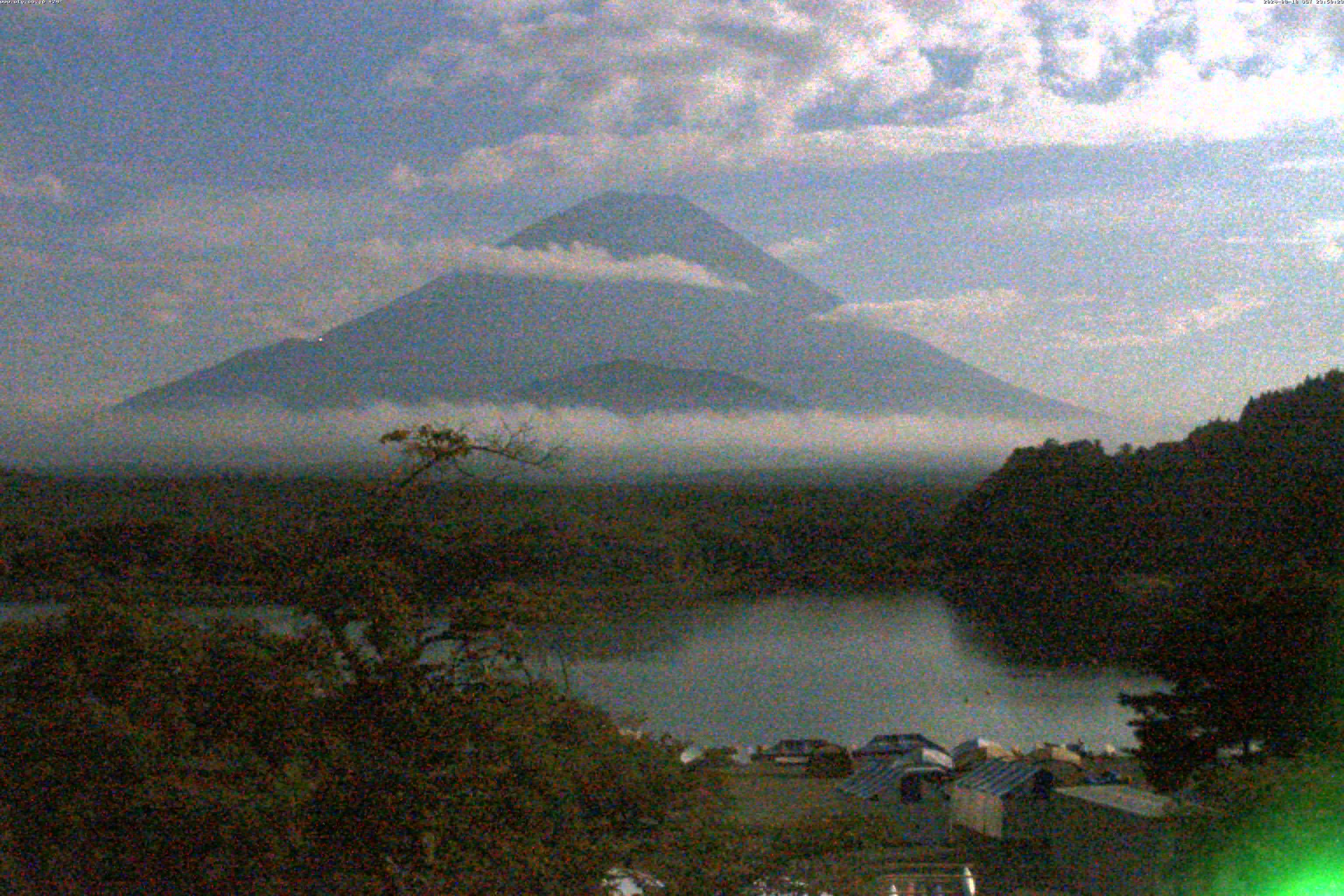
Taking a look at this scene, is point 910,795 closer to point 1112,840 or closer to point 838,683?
point 1112,840

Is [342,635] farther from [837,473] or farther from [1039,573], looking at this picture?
[837,473]

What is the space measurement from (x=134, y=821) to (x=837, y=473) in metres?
48.1

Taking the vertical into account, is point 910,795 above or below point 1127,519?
below

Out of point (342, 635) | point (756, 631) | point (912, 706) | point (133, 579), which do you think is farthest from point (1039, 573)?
point (342, 635)

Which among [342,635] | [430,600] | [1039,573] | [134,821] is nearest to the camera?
[342,635]

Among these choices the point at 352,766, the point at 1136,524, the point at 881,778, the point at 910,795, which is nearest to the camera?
the point at 352,766

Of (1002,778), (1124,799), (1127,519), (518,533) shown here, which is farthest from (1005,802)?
(1127,519)

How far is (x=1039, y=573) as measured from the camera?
25031 mm

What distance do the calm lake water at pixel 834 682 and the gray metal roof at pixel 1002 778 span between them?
12.8 ft

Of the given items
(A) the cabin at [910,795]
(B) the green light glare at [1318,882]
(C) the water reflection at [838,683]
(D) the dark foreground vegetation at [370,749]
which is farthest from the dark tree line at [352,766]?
(C) the water reflection at [838,683]

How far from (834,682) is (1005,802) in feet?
36.8

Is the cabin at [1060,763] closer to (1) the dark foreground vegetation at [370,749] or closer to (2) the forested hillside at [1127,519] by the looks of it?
(1) the dark foreground vegetation at [370,749]

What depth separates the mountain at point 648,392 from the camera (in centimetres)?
4819

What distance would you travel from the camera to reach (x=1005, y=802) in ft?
25.5
